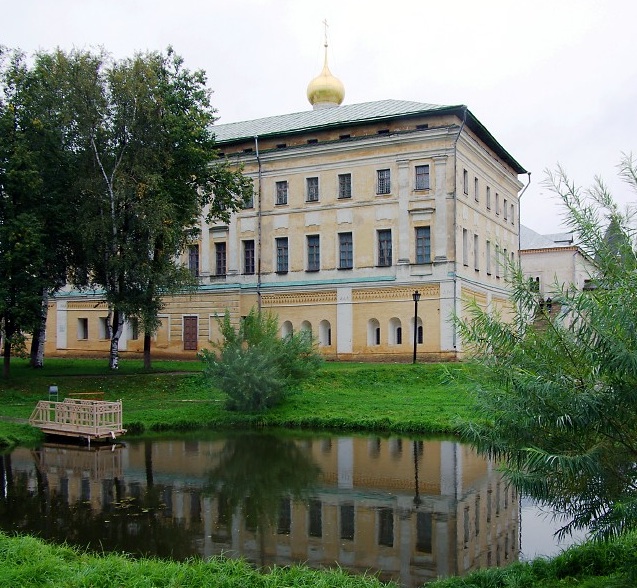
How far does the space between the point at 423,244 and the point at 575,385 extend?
1236 inches

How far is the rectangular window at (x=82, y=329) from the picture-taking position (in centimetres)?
4759

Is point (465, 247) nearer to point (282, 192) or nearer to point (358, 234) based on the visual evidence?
point (358, 234)

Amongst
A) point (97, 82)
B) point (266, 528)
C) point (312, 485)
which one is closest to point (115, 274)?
point (97, 82)

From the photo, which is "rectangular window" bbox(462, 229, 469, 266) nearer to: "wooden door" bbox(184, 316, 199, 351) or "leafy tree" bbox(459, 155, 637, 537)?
"wooden door" bbox(184, 316, 199, 351)

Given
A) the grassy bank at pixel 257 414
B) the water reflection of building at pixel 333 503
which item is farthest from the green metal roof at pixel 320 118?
the water reflection of building at pixel 333 503

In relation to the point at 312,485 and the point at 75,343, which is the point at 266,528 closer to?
the point at 312,485

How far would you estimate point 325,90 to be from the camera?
4912 cm

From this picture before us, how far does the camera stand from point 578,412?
664cm

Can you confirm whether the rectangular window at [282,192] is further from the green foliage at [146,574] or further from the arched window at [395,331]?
the green foliage at [146,574]

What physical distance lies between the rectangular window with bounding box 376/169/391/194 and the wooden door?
44.5 ft

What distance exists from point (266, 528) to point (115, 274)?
19309 millimetres

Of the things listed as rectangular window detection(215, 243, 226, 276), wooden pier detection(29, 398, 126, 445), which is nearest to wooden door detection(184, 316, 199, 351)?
rectangular window detection(215, 243, 226, 276)

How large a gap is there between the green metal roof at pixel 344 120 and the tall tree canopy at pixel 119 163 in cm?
1075

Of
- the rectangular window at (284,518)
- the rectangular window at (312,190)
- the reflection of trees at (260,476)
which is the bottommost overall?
the reflection of trees at (260,476)
